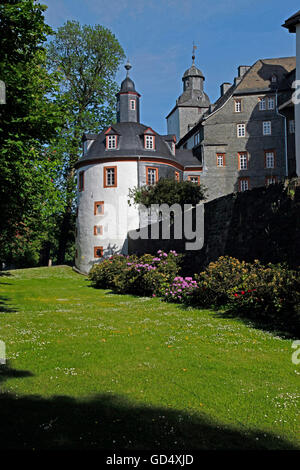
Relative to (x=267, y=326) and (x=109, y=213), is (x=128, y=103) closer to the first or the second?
(x=109, y=213)

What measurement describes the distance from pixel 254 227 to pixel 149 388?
8.84m

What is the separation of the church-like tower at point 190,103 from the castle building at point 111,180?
20363 millimetres

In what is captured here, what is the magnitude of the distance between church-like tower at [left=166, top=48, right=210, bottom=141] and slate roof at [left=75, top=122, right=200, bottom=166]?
61.5 ft

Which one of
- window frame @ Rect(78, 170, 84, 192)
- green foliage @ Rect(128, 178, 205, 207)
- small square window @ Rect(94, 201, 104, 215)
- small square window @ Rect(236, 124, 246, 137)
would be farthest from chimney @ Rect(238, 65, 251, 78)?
green foliage @ Rect(128, 178, 205, 207)

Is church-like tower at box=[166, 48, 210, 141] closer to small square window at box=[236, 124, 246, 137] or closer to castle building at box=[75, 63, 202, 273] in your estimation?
small square window at box=[236, 124, 246, 137]

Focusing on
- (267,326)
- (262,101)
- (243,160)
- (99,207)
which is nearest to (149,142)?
(99,207)

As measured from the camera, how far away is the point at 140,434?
3.81 m

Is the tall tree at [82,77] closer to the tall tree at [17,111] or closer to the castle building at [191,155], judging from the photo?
the castle building at [191,155]

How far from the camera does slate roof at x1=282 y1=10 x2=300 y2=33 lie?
2439cm

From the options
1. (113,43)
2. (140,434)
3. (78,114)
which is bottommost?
(140,434)

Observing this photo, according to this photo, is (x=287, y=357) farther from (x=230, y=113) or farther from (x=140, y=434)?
(x=230, y=113)

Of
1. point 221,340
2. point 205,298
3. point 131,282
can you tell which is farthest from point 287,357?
point 131,282

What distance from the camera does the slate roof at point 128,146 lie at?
3509cm

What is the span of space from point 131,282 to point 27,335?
1028 cm
